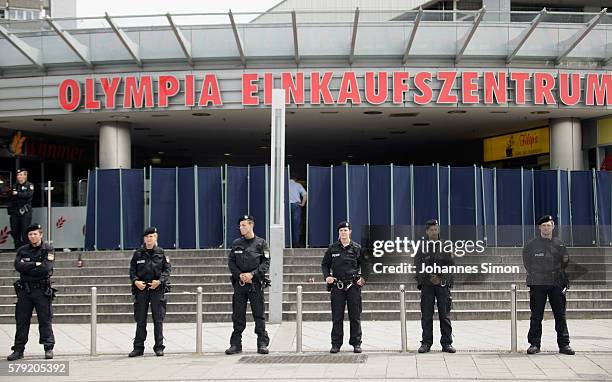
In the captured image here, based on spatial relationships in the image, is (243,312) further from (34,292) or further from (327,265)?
(34,292)

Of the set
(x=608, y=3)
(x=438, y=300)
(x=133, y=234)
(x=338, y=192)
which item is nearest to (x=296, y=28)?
(x=338, y=192)

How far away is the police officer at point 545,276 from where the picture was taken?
11211 mm

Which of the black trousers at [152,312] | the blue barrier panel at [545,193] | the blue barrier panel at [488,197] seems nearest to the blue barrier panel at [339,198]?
the blue barrier panel at [488,197]

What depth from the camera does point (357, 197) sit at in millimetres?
19531

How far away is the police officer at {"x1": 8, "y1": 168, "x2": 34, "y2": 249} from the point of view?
19.5 m

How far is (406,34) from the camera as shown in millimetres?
21656

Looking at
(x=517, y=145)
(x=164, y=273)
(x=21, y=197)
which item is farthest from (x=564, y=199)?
(x=21, y=197)

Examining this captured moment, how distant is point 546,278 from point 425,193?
847 cm

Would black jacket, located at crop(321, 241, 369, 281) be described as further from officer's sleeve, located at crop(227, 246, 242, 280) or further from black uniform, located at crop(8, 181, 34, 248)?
black uniform, located at crop(8, 181, 34, 248)

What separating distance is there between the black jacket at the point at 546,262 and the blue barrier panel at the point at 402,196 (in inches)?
316

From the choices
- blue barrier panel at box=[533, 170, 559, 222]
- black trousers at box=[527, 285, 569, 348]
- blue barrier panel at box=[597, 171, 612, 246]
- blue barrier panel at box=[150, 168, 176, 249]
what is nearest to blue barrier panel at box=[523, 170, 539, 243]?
blue barrier panel at box=[533, 170, 559, 222]

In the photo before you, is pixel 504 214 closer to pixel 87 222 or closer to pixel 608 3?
pixel 87 222

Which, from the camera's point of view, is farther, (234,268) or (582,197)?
(582,197)

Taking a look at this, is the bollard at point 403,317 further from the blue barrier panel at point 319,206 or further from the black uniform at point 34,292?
the blue barrier panel at point 319,206
